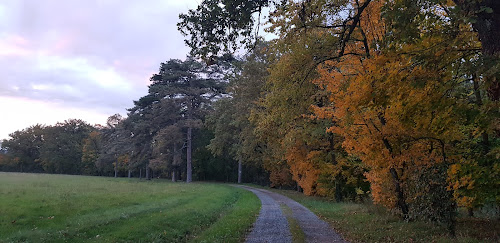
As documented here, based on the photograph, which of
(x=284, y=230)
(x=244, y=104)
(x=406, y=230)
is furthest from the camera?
(x=244, y=104)

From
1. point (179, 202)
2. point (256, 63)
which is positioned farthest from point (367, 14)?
point (256, 63)

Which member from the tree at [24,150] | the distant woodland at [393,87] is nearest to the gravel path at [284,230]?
the distant woodland at [393,87]

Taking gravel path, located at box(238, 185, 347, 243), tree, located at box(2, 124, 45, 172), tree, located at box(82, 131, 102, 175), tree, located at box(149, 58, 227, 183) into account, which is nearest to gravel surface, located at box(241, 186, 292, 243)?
gravel path, located at box(238, 185, 347, 243)

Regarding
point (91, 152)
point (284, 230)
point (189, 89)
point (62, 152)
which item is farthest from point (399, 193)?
point (62, 152)

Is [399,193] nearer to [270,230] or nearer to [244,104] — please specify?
[270,230]

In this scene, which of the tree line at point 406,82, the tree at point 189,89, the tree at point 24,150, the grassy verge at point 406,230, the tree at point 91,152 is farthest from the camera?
the tree at point 24,150

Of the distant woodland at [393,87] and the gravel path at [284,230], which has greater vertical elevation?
the distant woodland at [393,87]

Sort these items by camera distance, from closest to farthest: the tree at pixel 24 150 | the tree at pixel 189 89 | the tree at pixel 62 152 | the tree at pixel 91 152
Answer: the tree at pixel 189 89 → the tree at pixel 91 152 → the tree at pixel 62 152 → the tree at pixel 24 150

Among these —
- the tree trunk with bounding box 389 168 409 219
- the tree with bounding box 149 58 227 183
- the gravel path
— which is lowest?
the gravel path

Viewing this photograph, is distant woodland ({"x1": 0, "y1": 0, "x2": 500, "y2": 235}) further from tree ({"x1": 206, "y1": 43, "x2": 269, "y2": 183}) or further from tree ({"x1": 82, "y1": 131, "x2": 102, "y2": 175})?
tree ({"x1": 82, "y1": 131, "x2": 102, "y2": 175})

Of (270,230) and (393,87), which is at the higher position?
(393,87)

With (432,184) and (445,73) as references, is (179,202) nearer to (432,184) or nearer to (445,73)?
(432,184)

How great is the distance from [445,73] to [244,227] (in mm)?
7298

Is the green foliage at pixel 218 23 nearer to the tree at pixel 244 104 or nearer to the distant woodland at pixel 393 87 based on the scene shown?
the distant woodland at pixel 393 87
